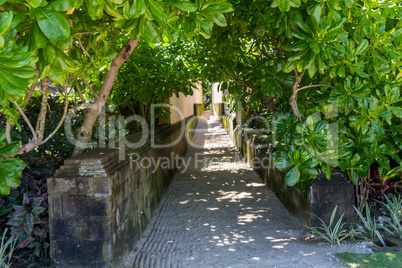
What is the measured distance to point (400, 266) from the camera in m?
3.12

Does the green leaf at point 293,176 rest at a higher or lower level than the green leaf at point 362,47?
lower

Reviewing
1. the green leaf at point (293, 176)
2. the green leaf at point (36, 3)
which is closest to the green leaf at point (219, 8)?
the green leaf at point (36, 3)

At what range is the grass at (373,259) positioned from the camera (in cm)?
319

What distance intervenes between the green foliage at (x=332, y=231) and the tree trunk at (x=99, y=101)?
272cm

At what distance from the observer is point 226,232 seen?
14.4 feet

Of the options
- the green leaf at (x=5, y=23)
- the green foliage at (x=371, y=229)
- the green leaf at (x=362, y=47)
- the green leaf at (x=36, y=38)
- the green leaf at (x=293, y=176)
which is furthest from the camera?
the green foliage at (x=371, y=229)

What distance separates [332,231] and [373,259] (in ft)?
2.46

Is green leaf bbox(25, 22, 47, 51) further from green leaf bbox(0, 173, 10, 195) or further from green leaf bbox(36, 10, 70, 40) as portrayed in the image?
green leaf bbox(0, 173, 10, 195)

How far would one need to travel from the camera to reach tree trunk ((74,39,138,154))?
3.65 meters

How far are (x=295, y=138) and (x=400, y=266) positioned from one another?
1.47 metres

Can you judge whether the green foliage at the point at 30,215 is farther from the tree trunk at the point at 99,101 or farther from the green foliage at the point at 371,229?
the green foliage at the point at 371,229

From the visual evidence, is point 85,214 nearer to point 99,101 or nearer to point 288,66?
point 99,101

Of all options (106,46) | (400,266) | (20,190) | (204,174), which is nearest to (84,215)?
(20,190)

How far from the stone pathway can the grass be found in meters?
0.13
